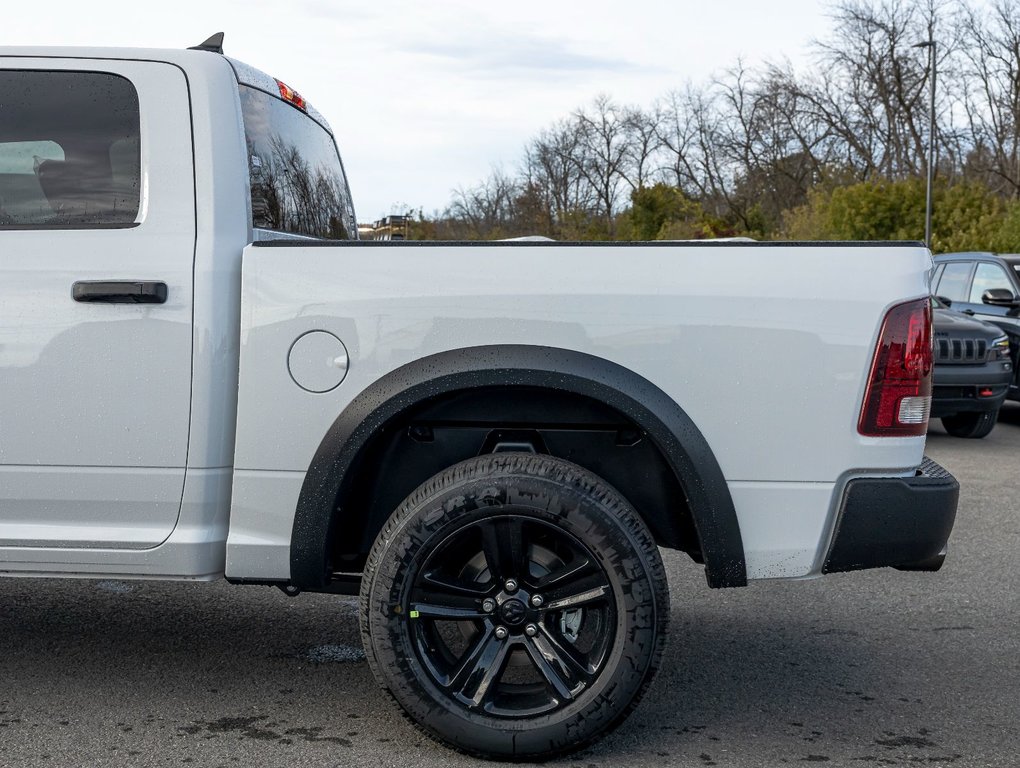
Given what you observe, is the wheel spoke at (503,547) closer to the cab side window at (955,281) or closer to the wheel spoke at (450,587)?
the wheel spoke at (450,587)

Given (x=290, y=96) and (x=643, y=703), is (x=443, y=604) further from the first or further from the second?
(x=290, y=96)

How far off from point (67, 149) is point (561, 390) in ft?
5.40

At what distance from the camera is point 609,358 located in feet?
10.8

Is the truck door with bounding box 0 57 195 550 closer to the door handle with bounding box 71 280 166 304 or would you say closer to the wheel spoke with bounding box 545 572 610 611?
the door handle with bounding box 71 280 166 304

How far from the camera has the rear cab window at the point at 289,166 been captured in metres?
3.70

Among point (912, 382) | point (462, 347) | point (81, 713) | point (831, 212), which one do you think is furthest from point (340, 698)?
point (831, 212)

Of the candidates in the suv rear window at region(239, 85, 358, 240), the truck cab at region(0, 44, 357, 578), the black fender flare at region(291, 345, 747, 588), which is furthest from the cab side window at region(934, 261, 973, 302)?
the truck cab at region(0, 44, 357, 578)

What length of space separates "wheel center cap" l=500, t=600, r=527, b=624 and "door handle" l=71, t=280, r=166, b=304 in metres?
1.29

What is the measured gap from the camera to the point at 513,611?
334 centimetres

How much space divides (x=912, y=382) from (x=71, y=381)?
7.67 feet

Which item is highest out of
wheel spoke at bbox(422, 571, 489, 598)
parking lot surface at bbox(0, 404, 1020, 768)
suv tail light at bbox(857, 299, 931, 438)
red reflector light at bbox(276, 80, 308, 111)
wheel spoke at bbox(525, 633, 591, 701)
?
red reflector light at bbox(276, 80, 308, 111)

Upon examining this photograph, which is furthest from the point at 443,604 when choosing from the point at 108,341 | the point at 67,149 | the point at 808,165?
the point at 808,165

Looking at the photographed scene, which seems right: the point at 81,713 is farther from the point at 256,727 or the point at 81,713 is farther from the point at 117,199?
the point at 117,199

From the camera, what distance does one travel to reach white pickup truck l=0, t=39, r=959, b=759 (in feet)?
10.6
